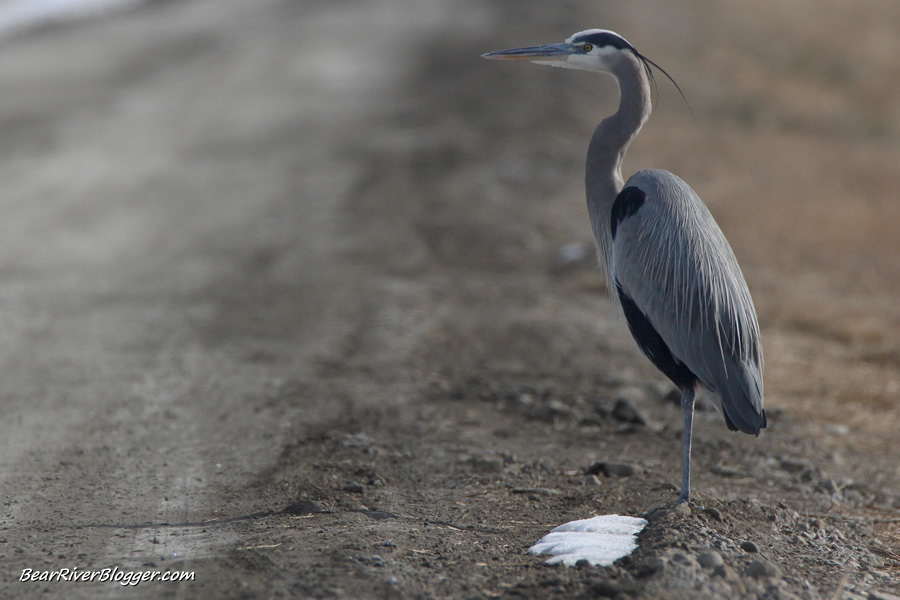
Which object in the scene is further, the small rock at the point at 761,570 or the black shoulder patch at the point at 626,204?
the black shoulder patch at the point at 626,204

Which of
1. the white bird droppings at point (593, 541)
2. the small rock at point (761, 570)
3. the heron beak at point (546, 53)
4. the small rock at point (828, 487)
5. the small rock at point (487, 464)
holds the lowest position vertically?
the small rock at point (828, 487)

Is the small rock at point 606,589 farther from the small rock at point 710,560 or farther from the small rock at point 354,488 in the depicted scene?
the small rock at point 354,488

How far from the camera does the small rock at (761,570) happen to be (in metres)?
3.66

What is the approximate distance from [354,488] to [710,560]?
6.32 ft

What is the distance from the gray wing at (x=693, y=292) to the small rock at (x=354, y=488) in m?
1.70

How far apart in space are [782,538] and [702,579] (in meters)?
1.07

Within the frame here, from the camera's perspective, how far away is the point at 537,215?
32.7 feet

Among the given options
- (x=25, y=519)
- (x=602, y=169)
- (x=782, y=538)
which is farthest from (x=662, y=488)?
(x=25, y=519)

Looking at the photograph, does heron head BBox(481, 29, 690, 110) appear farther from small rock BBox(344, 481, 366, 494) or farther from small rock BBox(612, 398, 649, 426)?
small rock BBox(344, 481, 366, 494)

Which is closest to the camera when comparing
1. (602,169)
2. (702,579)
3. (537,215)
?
(702,579)

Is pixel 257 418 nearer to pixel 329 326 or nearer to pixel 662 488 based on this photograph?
pixel 329 326

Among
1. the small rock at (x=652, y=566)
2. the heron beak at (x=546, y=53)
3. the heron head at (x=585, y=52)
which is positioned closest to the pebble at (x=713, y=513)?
the small rock at (x=652, y=566)

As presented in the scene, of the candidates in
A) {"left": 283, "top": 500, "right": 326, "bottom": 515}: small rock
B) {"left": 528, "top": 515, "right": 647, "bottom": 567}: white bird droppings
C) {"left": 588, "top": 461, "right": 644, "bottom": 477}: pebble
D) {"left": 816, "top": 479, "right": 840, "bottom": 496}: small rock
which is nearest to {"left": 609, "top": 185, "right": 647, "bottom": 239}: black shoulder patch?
{"left": 588, "top": 461, "right": 644, "bottom": 477}: pebble

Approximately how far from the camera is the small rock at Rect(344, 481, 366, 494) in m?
4.80
